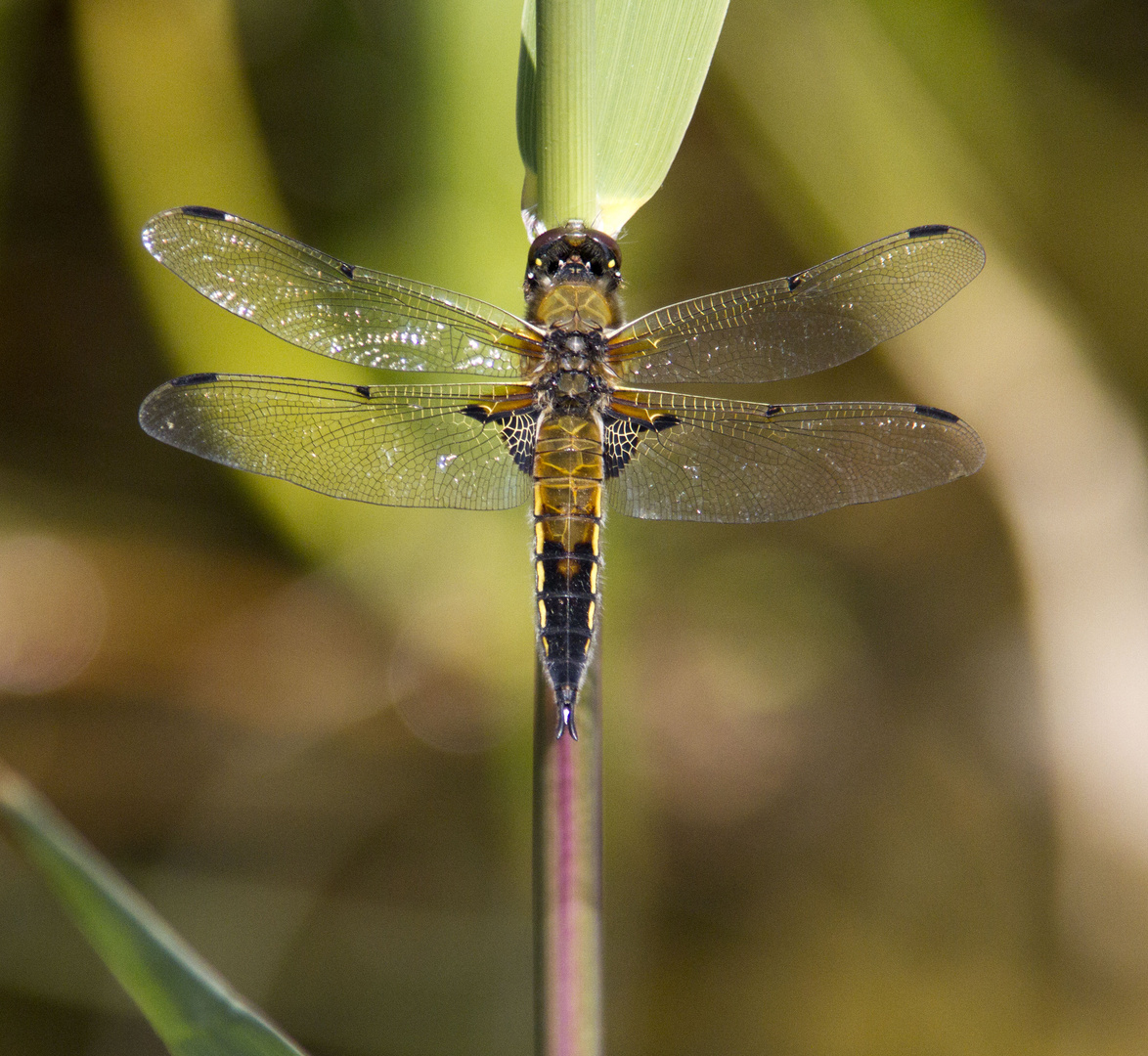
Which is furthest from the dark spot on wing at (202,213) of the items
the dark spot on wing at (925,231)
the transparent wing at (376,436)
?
the dark spot on wing at (925,231)

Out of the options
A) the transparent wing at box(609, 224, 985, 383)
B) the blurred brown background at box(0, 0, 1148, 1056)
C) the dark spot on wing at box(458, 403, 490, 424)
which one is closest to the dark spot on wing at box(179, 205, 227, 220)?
the dark spot on wing at box(458, 403, 490, 424)

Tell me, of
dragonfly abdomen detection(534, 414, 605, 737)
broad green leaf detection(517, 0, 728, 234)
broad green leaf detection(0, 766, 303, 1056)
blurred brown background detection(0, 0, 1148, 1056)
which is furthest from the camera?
blurred brown background detection(0, 0, 1148, 1056)

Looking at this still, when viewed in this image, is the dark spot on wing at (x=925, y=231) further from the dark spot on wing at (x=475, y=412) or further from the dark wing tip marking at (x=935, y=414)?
the dark spot on wing at (x=475, y=412)

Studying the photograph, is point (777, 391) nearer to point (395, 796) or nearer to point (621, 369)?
point (621, 369)

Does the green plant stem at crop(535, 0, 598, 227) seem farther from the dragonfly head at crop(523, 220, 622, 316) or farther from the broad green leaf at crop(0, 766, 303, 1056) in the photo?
the broad green leaf at crop(0, 766, 303, 1056)

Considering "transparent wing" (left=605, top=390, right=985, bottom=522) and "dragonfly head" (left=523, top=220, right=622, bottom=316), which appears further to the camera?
"transparent wing" (left=605, top=390, right=985, bottom=522)

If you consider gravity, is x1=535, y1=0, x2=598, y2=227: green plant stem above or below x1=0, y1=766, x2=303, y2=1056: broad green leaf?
above
